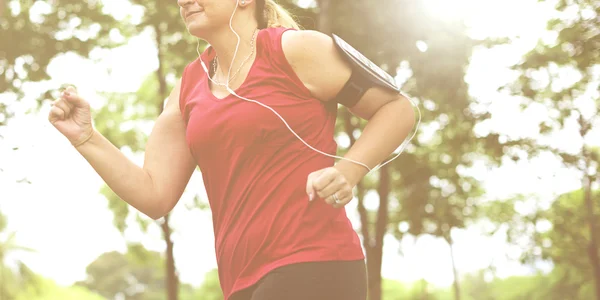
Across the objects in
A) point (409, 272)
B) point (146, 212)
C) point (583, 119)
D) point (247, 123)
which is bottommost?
point (409, 272)


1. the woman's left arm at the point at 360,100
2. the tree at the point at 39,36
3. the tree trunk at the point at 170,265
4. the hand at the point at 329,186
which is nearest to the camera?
the hand at the point at 329,186

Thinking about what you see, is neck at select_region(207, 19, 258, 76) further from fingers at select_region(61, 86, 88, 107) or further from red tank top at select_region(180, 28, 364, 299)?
fingers at select_region(61, 86, 88, 107)

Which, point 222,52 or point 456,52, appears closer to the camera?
point 222,52

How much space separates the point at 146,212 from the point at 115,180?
18 cm

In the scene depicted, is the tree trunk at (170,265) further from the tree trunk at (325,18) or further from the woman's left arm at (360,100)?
the woman's left arm at (360,100)

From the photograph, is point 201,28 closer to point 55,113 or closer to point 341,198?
point 55,113

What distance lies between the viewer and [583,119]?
18062 millimetres

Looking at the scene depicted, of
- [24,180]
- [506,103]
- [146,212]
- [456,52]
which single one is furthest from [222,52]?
[506,103]

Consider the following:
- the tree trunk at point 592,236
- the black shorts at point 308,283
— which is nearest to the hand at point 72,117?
the black shorts at point 308,283

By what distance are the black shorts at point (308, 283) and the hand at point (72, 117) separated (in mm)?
Result: 788

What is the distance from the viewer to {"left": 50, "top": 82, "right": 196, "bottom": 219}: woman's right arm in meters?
2.74

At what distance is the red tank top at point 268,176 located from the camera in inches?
98.0

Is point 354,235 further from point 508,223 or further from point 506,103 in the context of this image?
point 508,223

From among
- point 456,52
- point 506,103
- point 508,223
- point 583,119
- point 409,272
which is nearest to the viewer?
point 456,52
